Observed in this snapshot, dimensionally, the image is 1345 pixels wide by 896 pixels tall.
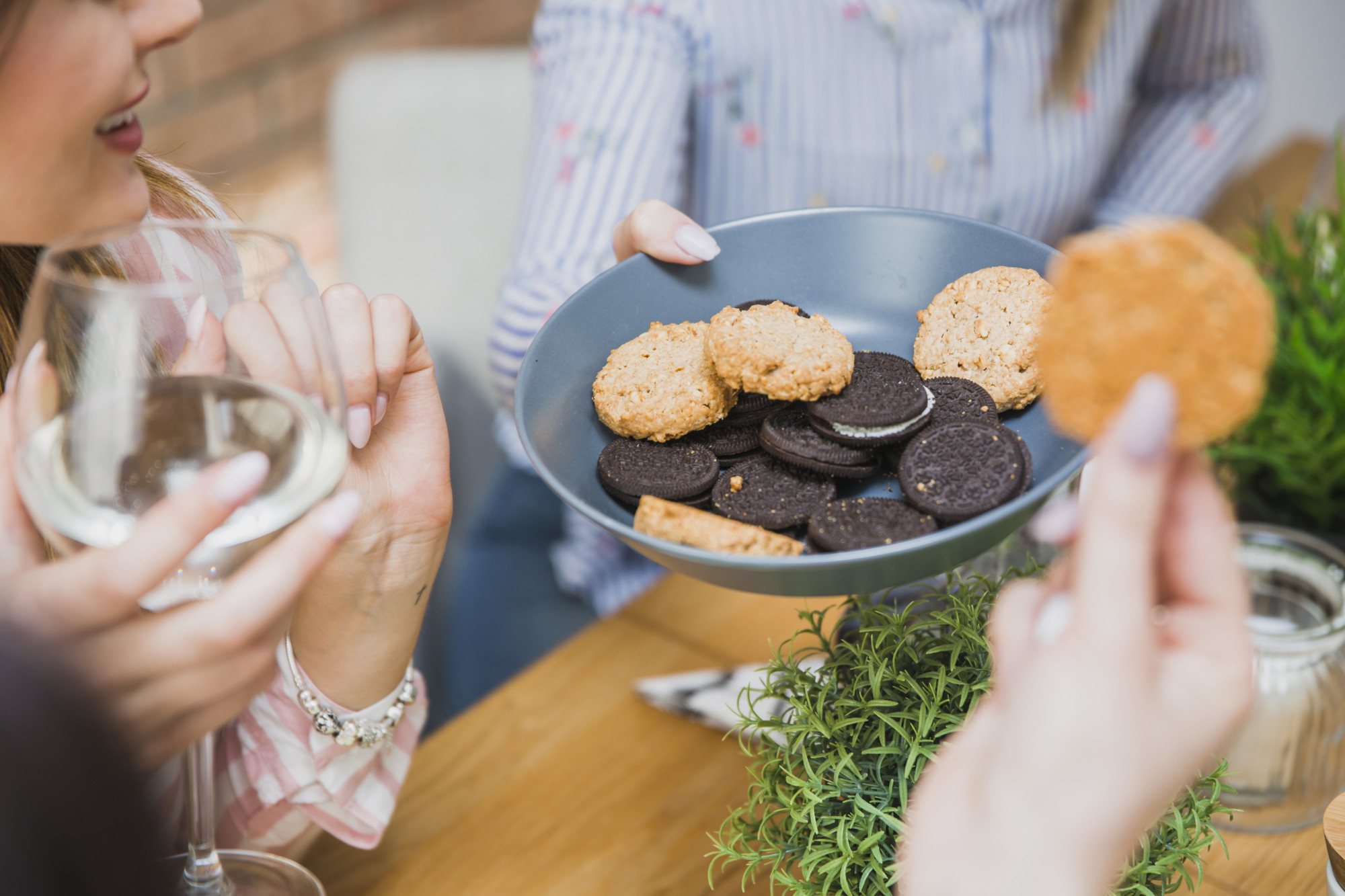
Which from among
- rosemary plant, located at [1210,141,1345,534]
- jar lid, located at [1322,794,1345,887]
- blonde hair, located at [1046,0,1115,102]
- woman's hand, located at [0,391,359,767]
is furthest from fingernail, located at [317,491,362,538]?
blonde hair, located at [1046,0,1115,102]

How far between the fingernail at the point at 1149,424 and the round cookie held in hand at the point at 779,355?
1.07ft

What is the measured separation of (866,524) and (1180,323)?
0.84 feet

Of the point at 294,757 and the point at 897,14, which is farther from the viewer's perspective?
the point at 897,14

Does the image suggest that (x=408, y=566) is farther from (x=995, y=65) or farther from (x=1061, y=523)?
(x=995, y=65)

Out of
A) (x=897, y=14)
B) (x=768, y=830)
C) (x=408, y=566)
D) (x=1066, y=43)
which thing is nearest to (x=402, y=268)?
(x=897, y=14)

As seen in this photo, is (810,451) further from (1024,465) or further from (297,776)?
(297,776)

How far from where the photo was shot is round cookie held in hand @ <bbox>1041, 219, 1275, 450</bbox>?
1.40ft

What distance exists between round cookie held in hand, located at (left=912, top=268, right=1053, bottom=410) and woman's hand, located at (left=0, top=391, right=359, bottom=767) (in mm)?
483

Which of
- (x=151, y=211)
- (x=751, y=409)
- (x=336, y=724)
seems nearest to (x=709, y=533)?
(x=751, y=409)

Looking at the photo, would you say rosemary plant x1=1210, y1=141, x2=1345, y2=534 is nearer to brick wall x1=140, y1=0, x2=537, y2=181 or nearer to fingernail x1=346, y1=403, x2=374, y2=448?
fingernail x1=346, y1=403, x2=374, y2=448

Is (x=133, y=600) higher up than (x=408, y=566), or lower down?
higher up

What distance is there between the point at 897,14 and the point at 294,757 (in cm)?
134

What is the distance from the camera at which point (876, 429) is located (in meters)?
0.70

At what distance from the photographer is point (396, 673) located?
34.6 inches
